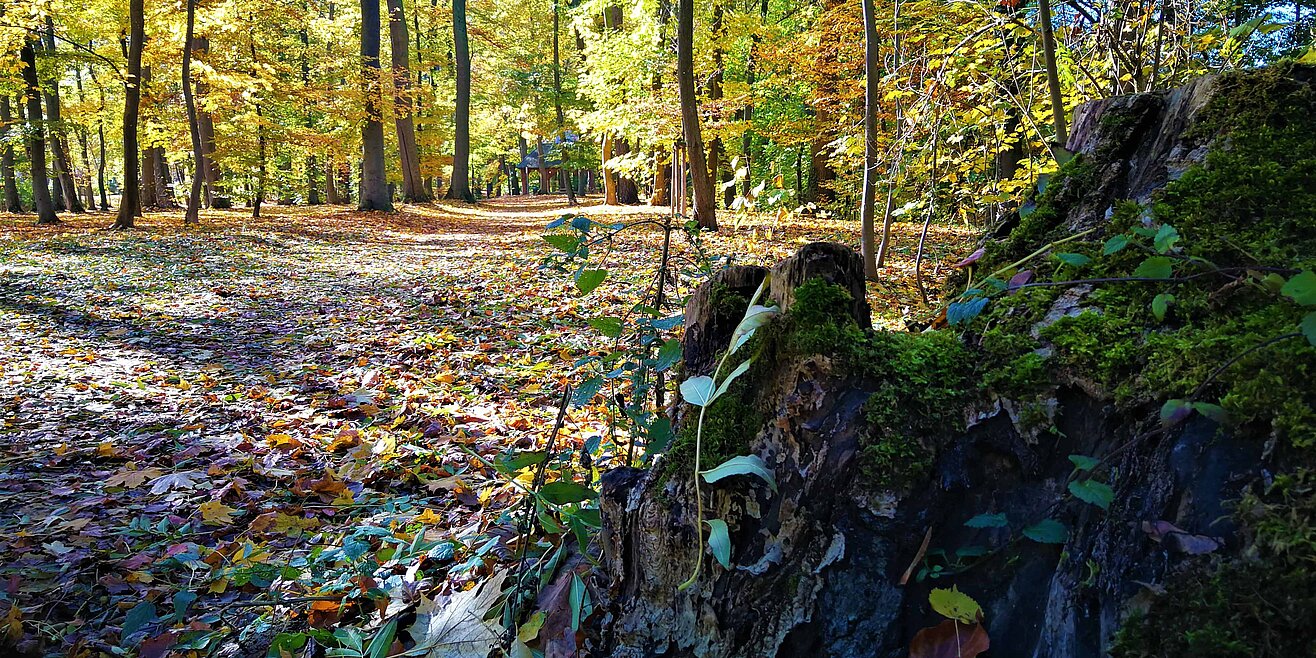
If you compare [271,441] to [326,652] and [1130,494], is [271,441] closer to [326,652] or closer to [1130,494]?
Result: [326,652]

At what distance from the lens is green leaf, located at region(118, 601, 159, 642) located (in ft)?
6.48

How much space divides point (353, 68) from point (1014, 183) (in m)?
17.4

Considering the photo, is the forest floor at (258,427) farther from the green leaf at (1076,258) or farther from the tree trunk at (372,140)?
the tree trunk at (372,140)

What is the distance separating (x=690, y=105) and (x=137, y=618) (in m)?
8.65

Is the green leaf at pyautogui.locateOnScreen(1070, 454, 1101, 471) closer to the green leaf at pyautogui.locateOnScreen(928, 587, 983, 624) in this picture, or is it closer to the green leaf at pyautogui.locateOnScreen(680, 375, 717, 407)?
the green leaf at pyautogui.locateOnScreen(928, 587, 983, 624)

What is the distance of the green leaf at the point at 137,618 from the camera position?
6.48 feet

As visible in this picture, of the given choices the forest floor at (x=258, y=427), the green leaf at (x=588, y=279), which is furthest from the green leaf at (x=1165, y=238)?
the forest floor at (x=258, y=427)

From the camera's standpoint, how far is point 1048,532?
3.59 feet

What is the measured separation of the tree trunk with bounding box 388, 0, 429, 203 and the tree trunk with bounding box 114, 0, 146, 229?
6.50 m

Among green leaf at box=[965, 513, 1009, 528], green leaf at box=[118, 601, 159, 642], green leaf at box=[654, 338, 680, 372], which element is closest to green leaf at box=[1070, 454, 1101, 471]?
green leaf at box=[965, 513, 1009, 528]

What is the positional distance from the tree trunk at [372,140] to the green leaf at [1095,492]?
19561mm

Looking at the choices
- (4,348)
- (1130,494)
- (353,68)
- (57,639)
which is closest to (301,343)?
(4,348)

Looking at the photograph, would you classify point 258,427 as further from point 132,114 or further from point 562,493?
point 132,114

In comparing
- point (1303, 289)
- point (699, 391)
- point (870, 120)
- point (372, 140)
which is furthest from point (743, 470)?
point (372, 140)
